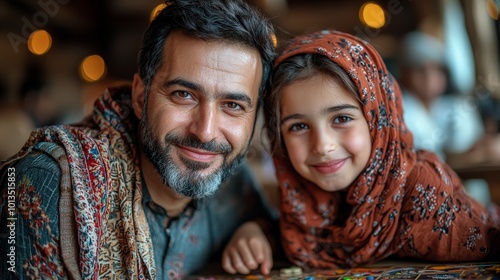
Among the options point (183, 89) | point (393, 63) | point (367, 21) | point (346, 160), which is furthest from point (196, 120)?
point (393, 63)

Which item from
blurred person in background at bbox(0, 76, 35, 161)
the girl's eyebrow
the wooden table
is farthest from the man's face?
blurred person in background at bbox(0, 76, 35, 161)

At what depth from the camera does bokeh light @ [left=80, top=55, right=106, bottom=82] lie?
584 cm

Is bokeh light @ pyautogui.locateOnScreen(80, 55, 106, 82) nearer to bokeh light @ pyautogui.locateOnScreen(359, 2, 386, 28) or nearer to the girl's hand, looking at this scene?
bokeh light @ pyautogui.locateOnScreen(359, 2, 386, 28)

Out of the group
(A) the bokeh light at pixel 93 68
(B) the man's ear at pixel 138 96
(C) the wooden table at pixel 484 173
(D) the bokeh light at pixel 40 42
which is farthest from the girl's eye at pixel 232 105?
(A) the bokeh light at pixel 93 68

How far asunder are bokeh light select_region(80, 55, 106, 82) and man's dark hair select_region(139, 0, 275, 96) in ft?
14.6

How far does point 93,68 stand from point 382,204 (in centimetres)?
A: 495

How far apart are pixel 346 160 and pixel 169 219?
591 millimetres

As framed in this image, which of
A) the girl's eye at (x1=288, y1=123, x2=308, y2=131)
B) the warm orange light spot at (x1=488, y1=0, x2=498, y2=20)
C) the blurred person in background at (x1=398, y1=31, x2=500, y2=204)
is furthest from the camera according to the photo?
the warm orange light spot at (x1=488, y1=0, x2=498, y2=20)

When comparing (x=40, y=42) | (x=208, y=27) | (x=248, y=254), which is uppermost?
(x=40, y=42)

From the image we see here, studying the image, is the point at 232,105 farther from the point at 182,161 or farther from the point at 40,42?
the point at 40,42

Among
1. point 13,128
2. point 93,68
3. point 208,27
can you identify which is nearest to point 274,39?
point 208,27

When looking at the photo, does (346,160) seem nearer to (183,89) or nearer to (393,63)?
(183,89)

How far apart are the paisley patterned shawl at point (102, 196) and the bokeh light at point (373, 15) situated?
3.51 meters

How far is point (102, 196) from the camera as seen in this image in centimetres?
A: 134
